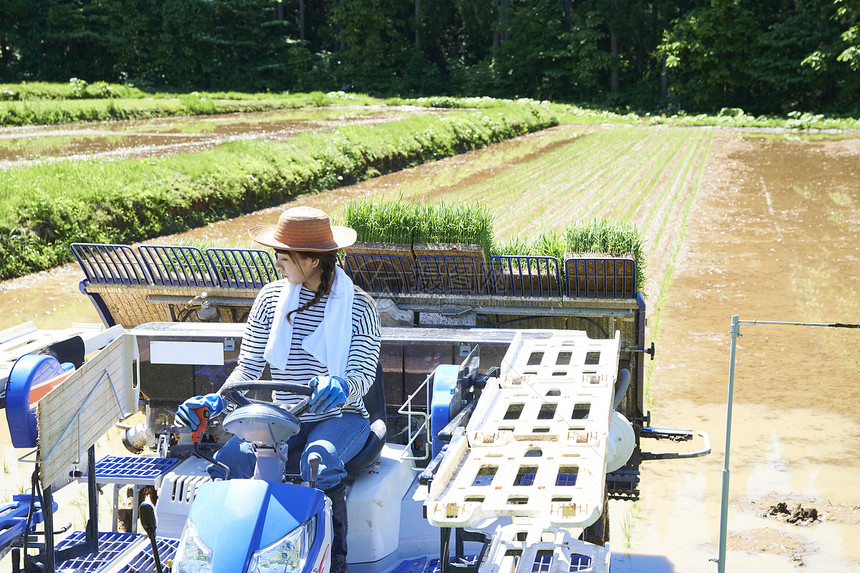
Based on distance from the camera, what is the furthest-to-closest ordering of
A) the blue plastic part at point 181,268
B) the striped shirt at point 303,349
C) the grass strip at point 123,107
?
Result: 1. the grass strip at point 123,107
2. the blue plastic part at point 181,268
3. the striped shirt at point 303,349

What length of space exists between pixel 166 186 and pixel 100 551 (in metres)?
13.4

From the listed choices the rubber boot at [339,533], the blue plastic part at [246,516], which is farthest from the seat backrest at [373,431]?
the blue plastic part at [246,516]

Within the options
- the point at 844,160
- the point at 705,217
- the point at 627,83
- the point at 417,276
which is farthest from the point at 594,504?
the point at 627,83

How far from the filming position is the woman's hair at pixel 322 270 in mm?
4012

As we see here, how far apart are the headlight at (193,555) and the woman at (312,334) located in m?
0.79

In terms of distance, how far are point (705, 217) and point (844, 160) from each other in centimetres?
1143

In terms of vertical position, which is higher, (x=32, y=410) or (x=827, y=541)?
(x=32, y=410)

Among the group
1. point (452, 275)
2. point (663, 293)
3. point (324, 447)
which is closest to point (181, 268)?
point (452, 275)

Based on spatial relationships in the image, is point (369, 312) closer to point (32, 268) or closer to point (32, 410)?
point (32, 410)

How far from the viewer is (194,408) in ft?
12.0

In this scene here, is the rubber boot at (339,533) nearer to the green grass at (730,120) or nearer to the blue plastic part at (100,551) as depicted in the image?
the blue plastic part at (100,551)

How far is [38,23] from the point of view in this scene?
54.2m

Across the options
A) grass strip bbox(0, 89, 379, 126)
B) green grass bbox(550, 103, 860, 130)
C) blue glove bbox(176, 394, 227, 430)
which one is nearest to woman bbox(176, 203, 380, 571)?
blue glove bbox(176, 394, 227, 430)

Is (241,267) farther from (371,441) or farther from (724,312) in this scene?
(724,312)
